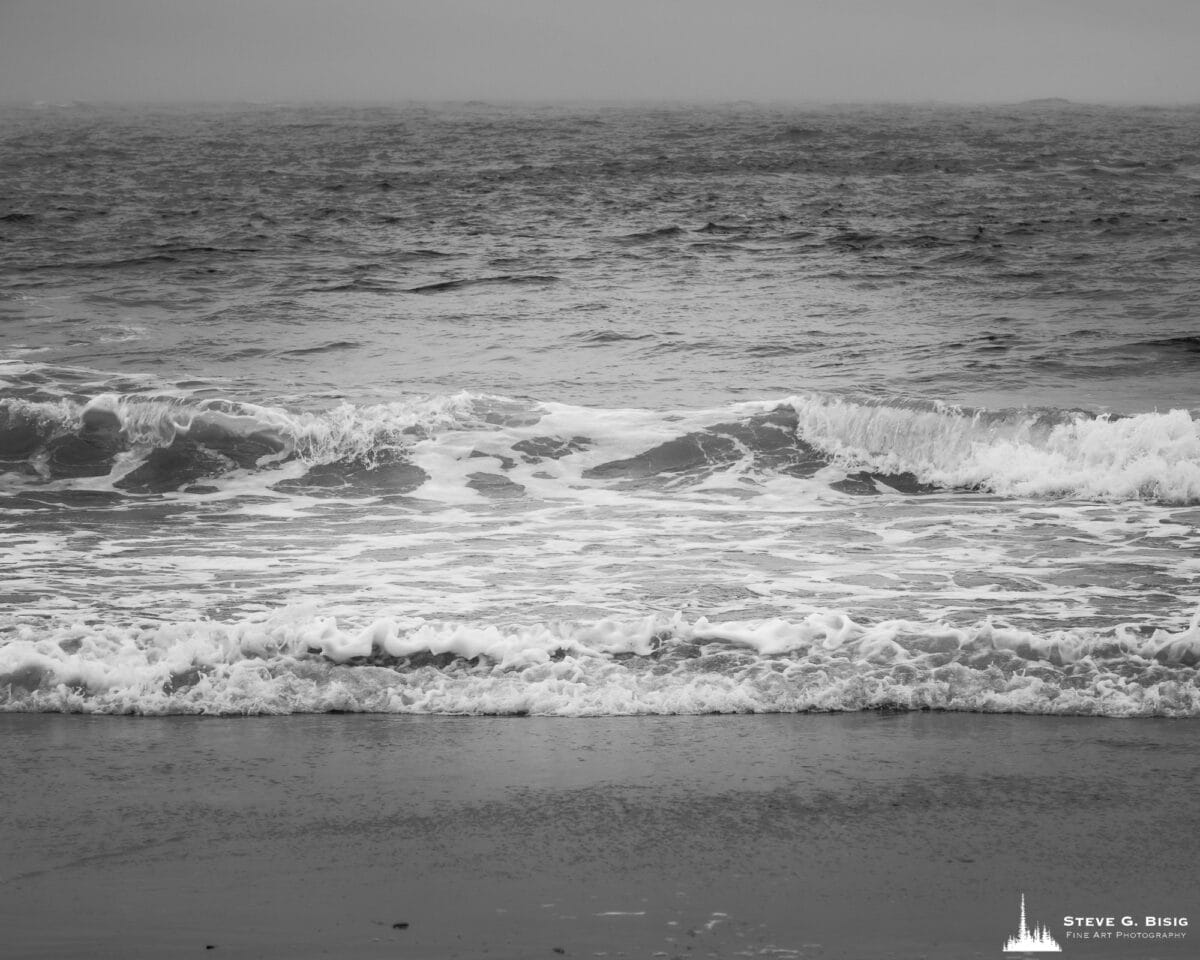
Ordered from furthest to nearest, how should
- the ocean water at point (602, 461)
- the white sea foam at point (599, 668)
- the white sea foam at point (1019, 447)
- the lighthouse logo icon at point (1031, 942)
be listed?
the white sea foam at point (1019, 447) < the ocean water at point (602, 461) < the white sea foam at point (599, 668) < the lighthouse logo icon at point (1031, 942)

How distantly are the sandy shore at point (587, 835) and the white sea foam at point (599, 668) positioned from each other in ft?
0.49

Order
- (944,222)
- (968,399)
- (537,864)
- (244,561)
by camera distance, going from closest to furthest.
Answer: (537,864) < (244,561) < (968,399) < (944,222)

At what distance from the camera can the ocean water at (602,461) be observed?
5.71 meters

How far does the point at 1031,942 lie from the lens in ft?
11.5

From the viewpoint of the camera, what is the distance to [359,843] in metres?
4.07

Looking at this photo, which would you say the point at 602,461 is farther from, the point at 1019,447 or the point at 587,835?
the point at 587,835

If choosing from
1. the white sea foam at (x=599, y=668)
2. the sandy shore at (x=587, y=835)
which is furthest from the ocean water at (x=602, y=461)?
the sandy shore at (x=587, y=835)

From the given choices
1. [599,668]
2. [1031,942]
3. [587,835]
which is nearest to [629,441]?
[599,668]

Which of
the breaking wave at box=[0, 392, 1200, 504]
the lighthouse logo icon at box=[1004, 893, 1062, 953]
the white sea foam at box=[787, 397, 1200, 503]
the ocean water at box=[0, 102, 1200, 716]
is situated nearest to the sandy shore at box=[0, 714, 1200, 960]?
the lighthouse logo icon at box=[1004, 893, 1062, 953]

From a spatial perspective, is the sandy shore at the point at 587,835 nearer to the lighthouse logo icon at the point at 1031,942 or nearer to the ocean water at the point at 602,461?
the lighthouse logo icon at the point at 1031,942

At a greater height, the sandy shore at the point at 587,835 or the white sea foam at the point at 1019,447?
the white sea foam at the point at 1019,447

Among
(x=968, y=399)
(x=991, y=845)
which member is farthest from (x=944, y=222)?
(x=991, y=845)

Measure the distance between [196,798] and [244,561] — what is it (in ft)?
12.5

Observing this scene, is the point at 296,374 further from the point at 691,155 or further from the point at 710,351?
the point at 691,155
